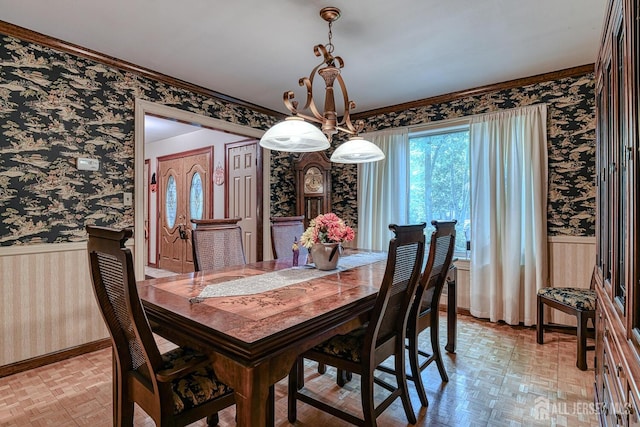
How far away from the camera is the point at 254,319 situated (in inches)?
51.1

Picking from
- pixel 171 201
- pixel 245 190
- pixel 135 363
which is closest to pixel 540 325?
pixel 135 363

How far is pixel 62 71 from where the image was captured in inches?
106

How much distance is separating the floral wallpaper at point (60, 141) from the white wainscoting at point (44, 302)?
0.41 feet

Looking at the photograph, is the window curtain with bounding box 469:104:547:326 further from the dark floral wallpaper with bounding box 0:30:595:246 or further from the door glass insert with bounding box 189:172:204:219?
the door glass insert with bounding box 189:172:204:219

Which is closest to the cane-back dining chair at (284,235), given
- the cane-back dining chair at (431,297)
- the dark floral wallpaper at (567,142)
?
the cane-back dining chair at (431,297)

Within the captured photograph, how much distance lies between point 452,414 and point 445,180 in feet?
8.92

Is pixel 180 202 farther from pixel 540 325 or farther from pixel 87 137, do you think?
pixel 540 325

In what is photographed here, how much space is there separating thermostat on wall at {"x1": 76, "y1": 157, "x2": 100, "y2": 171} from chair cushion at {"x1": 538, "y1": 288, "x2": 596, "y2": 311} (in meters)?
4.05

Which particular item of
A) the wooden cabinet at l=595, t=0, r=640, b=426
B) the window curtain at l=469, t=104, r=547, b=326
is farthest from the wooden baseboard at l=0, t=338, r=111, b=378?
the window curtain at l=469, t=104, r=547, b=326

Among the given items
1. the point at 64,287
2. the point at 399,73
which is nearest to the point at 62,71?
the point at 64,287

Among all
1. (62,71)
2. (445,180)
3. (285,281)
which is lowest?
(285,281)

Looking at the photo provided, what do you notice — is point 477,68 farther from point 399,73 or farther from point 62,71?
point 62,71

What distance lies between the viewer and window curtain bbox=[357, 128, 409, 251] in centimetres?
420

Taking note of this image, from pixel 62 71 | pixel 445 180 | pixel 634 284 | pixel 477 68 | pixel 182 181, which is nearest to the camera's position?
pixel 634 284
